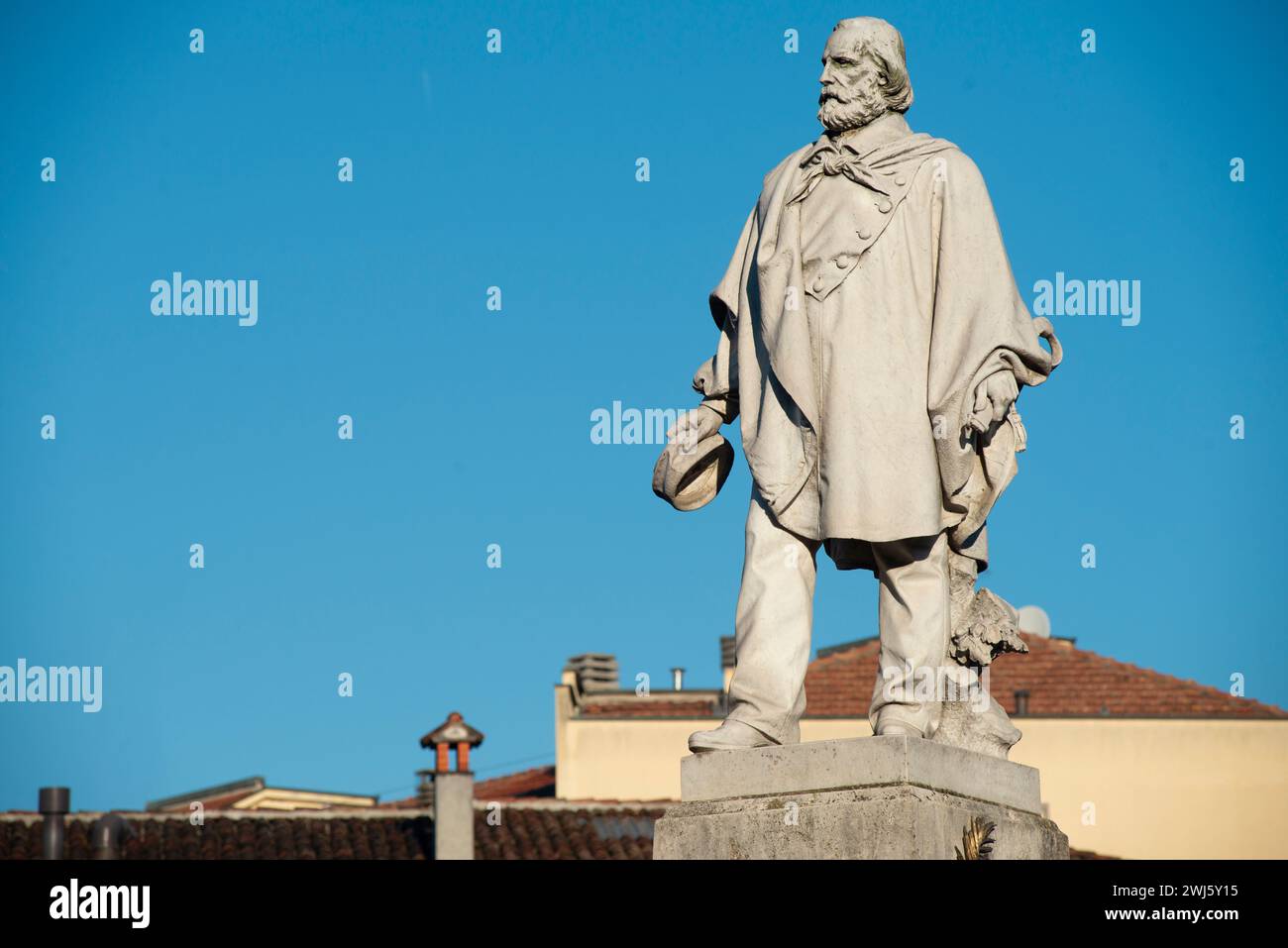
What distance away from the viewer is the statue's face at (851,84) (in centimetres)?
1002

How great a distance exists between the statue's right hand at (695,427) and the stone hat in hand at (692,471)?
0.5 inches

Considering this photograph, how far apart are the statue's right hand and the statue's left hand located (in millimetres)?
1242

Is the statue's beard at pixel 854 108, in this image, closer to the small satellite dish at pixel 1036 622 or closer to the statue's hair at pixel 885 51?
the statue's hair at pixel 885 51

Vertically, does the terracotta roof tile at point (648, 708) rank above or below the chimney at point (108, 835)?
above

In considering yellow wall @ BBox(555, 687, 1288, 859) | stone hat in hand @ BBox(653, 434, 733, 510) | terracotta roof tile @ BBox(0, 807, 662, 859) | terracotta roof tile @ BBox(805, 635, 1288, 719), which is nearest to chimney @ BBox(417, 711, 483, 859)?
terracotta roof tile @ BBox(0, 807, 662, 859)

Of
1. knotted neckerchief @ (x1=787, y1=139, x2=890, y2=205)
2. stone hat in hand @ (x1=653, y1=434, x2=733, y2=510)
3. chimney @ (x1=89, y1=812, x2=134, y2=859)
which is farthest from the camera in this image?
chimney @ (x1=89, y1=812, x2=134, y2=859)

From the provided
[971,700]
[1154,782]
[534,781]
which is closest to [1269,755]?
[1154,782]

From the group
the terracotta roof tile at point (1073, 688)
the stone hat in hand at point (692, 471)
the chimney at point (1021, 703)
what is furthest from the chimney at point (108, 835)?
the chimney at point (1021, 703)

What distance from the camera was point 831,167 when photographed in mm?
9961

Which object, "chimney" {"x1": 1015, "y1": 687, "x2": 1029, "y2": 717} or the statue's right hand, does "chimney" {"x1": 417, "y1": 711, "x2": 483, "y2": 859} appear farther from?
the statue's right hand

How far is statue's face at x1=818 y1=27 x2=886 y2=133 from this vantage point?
1002 cm

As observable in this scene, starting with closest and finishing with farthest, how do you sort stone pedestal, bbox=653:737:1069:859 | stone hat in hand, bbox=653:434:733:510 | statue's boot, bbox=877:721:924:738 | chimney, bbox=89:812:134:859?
stone pedestal, bbox=653:737:1069:859
statue's boot, bbox=877:721:924:738
stone hat in hand, bbox=653:434:733:510
chimney, bbox=89:812:134:859
